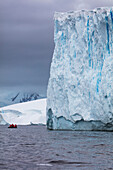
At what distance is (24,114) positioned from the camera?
51.2m

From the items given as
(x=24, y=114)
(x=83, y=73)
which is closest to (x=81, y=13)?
(x=83, y=73)

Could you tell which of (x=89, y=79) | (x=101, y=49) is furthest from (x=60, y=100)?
(x=101, y=49)

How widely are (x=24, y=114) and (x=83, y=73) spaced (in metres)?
24.0

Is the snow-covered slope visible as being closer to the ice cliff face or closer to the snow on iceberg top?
the ice cliff face

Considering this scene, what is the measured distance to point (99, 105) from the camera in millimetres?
27219

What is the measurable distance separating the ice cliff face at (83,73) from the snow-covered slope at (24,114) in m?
19.4

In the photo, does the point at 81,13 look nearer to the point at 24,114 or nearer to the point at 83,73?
the point at 83,73

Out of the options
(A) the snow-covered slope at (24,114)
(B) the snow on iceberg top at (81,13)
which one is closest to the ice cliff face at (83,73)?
(B) the snow on iceberg top at (81,13)

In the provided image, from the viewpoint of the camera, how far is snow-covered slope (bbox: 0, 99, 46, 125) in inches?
1971

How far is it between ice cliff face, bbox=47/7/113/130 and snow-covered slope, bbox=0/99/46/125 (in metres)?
19.4

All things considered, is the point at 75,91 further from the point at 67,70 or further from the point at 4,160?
the point at 4,160

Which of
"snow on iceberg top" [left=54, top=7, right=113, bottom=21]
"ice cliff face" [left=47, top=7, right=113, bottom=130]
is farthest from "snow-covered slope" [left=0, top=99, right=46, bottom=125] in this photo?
"snow on iceberg top" [left=54, top=7, right=113, bottom=21]

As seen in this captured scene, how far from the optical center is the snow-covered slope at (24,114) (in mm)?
50062

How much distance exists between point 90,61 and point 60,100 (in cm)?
382
